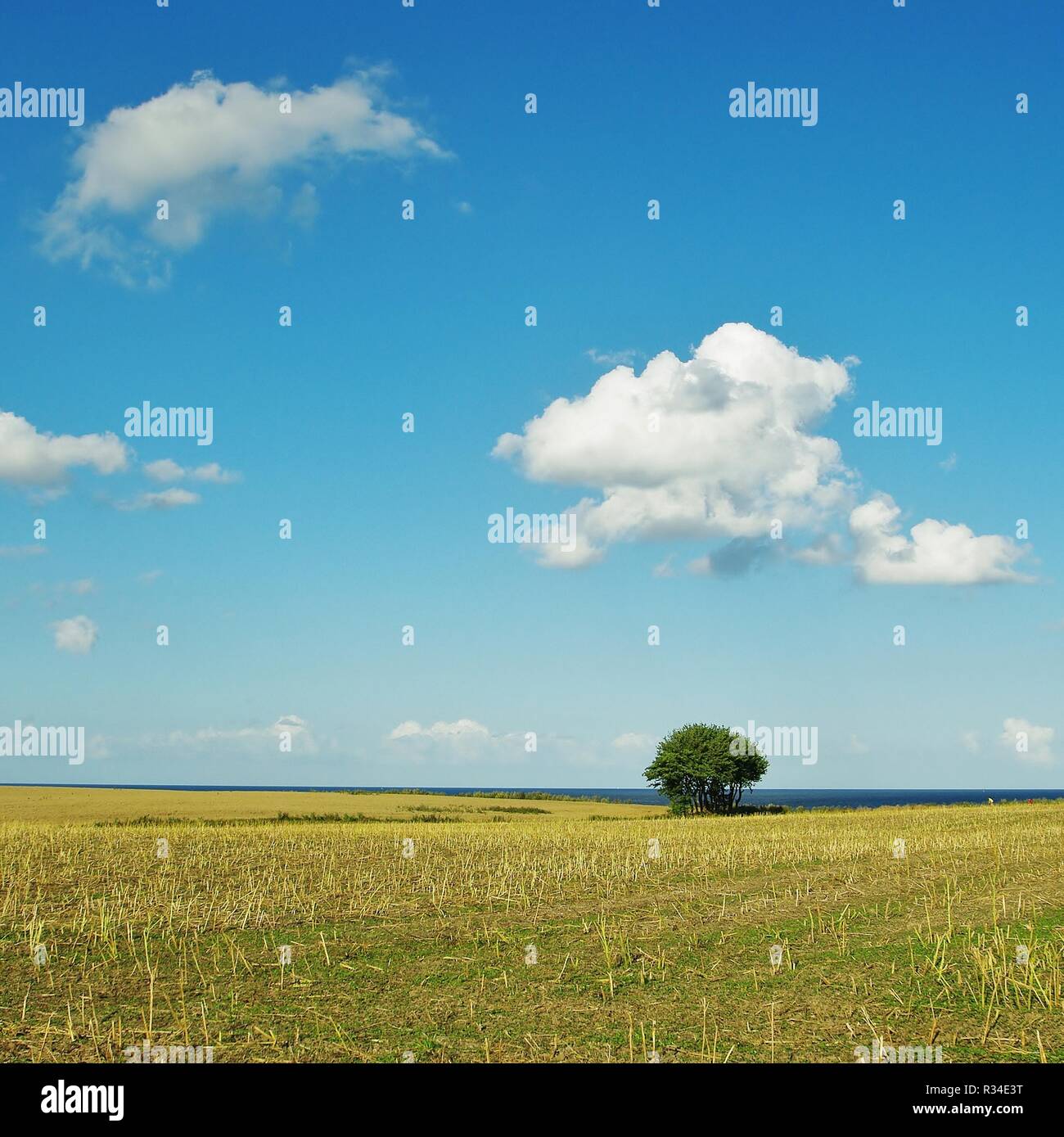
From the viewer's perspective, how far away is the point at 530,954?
619 inches

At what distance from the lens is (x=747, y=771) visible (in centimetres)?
9388

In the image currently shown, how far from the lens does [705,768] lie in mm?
90500

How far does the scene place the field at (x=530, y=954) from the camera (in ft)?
38.2

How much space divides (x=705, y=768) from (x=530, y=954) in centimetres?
7799

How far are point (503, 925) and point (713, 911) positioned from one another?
507 cm

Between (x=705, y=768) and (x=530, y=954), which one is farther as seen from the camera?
Answer: (x=705, y=768)

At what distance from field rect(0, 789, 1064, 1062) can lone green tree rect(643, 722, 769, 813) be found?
192 feet

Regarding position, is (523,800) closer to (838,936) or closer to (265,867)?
→ (265,867)

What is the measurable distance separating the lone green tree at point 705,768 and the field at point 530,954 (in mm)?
58617

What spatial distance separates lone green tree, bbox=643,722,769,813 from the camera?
91188mm
